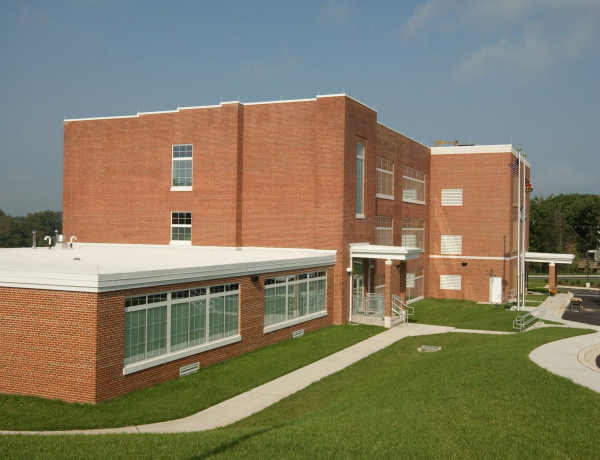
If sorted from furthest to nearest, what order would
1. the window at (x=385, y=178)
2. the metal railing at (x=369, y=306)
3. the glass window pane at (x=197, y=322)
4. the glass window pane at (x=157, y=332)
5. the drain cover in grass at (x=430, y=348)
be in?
the window at (x=385, y=178) → the metal railing at (x=369, y=306) → the drain cover in grass at (x=430, y=348) → the glass window pane at (x=197, y=322) → the glass window pane at (x=157, y=332)

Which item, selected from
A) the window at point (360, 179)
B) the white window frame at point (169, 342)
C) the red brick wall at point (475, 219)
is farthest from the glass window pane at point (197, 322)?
the red brick wall at point (475, 219)

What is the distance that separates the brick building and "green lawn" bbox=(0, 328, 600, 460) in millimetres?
4426

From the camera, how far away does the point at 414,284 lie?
43.2 m

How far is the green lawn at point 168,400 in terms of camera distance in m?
13.5

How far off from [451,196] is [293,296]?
2429 cm

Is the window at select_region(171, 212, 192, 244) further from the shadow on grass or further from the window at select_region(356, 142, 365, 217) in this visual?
the shadow on grass

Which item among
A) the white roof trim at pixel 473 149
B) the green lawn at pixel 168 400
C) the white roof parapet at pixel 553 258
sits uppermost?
the white roof trim at pixel 473 149

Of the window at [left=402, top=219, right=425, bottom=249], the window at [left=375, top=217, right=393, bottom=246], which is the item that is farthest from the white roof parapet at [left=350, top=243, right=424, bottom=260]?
the window at [left=402, top=219, right=425, bottom=249]

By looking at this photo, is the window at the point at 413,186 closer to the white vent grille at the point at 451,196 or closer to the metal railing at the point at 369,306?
the white vent grille at the point at 451,196

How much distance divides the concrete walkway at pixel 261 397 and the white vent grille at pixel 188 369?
2364 mm

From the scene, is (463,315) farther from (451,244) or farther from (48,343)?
(48,343)

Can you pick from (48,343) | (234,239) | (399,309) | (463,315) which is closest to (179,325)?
(48,343)

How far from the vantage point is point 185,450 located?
9633 millimetres

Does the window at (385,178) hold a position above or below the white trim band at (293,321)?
above
